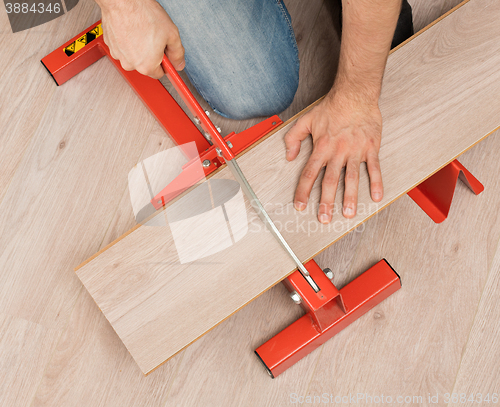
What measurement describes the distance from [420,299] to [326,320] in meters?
0.31

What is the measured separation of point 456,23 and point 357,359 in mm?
892

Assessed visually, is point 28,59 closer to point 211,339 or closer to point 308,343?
point 211,339

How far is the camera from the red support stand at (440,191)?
111 cm

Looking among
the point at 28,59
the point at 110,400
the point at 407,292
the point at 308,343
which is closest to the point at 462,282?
the point at 407,292

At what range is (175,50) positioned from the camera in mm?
905

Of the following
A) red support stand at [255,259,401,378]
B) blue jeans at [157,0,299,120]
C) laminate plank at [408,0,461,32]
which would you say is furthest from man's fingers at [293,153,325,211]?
laminate plank at [408,0,461,32]

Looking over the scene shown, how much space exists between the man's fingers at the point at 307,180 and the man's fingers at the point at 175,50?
346 mm

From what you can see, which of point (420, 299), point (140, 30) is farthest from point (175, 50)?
point (420, 299)

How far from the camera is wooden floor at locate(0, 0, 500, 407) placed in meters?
1.22

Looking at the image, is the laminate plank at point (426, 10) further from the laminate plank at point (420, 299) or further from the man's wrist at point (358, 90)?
the man's wrist at point (358, 90)

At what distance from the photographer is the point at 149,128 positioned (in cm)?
139

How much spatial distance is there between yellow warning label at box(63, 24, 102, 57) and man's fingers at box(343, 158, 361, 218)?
2.92 ft

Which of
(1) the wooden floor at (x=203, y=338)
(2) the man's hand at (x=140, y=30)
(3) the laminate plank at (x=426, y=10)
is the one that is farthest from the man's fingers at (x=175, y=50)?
(3) the laminate plank at (x=426, y=10)

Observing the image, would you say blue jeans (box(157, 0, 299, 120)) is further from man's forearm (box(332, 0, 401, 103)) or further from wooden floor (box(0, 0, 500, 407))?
man's forearm (box(332, 0, 401, 103))
